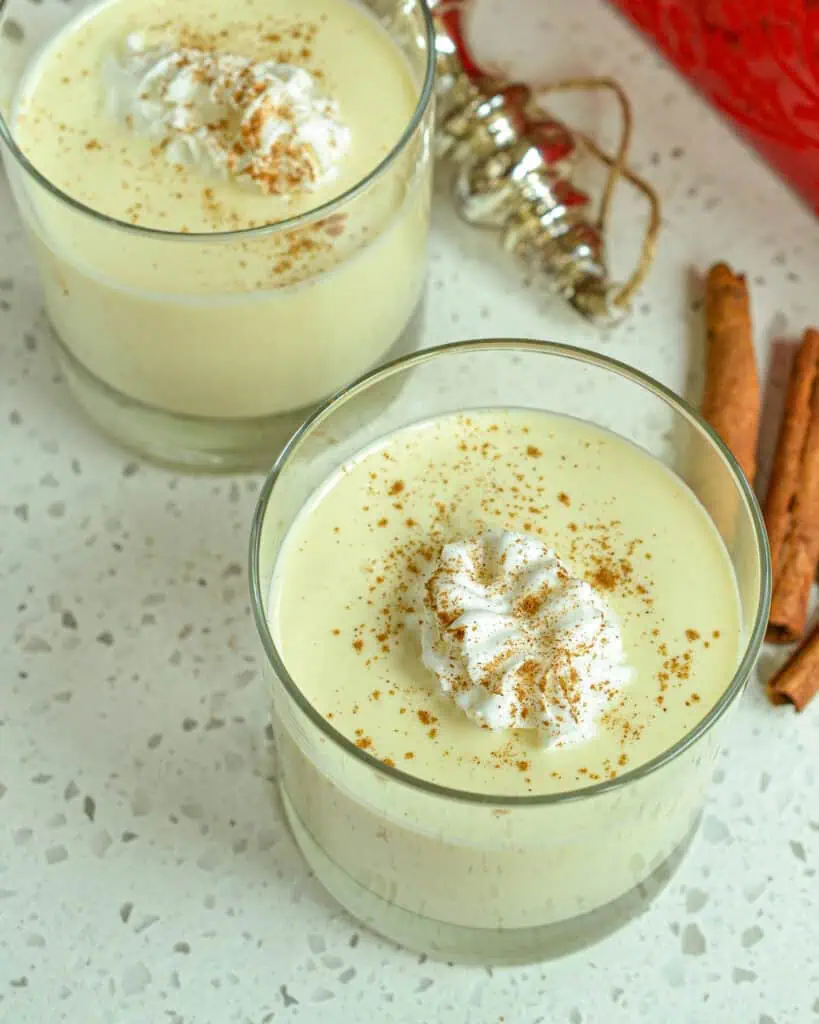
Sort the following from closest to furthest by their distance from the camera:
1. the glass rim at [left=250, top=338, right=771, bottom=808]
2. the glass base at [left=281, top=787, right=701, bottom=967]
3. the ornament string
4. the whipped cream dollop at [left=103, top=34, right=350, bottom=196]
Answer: the glass rim at [left=250, top=338, right=771, bottom=808], the glass base at [left=281, top=787, right=701, bottom=967], the whipped cream dollop at [left=103, top=34, right=350, bottom=196], the ornament string

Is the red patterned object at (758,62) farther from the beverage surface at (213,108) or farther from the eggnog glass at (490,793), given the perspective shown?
the eggnog glass at (490,793)

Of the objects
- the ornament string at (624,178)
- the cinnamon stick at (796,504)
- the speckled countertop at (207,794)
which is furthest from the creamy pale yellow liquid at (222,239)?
the cinnamon stick at (796,504)

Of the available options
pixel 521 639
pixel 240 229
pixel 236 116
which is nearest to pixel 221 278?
pixel 240 229

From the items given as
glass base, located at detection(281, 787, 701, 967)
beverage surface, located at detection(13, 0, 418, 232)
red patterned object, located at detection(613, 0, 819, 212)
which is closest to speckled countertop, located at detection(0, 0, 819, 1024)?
glass base, located at detection(281, 787, 701, 967)

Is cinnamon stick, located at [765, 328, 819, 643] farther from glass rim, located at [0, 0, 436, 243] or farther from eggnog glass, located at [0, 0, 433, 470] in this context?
glass rim, located at [0, 0, 436, 243]

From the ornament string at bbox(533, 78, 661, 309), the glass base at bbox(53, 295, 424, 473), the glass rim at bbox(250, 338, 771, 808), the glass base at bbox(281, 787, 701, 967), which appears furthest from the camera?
the ornament string at bbox(533, 78, 661, 309)
